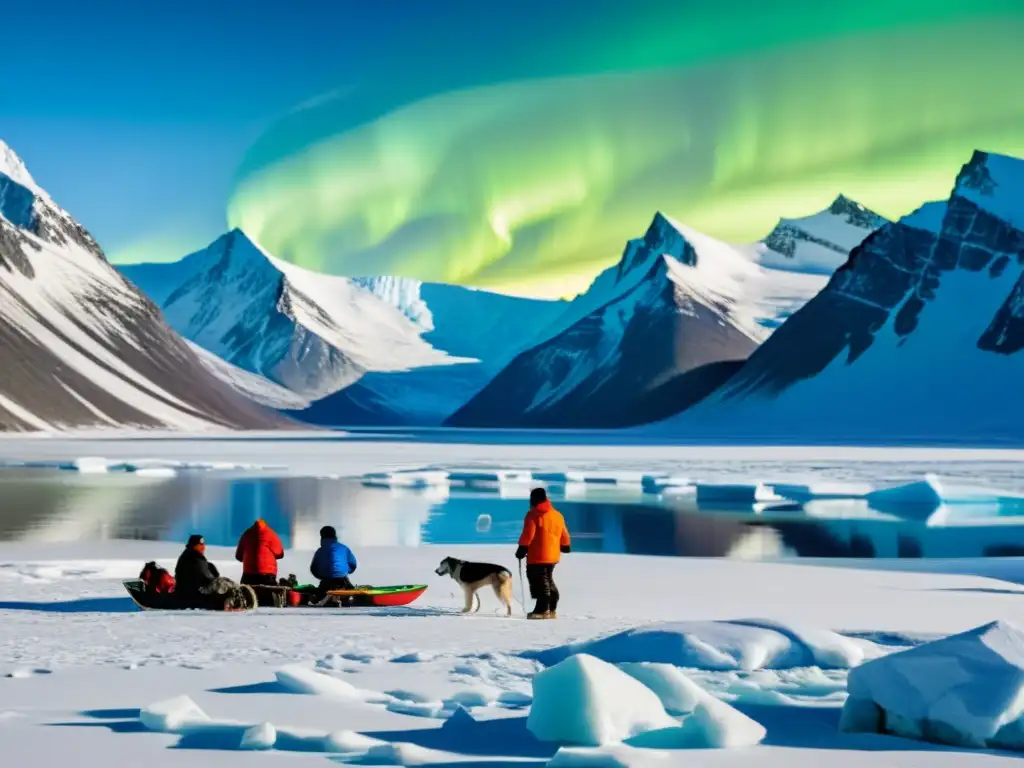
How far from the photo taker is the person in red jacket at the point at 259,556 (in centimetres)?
2183

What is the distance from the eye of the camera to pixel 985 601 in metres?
23.2

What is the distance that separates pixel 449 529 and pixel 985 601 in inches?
845

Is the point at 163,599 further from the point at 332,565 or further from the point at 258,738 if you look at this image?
the point at 258,738

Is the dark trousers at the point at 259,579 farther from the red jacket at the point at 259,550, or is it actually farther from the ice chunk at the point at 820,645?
the ice chunk at the point at 820,645

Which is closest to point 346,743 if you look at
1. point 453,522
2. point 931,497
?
point 453,522

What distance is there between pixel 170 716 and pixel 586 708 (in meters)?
3.58

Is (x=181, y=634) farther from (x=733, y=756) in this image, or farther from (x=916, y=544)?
(x=916, y=544)

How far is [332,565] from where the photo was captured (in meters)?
22.2

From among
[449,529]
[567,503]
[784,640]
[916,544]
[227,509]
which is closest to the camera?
[784,640]

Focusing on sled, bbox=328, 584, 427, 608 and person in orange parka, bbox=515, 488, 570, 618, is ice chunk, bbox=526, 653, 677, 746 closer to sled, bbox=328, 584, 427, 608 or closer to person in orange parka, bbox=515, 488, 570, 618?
person in orange parka, bbox=515, 488, 570, 618

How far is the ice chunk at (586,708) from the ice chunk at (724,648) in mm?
3369

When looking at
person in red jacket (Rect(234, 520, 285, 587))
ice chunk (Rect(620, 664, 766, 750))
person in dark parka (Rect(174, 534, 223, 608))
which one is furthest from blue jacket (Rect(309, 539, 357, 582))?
ice chunk (Rect(620, 664, 766, 750))

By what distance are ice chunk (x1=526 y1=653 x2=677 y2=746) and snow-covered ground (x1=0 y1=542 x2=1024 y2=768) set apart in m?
0.21

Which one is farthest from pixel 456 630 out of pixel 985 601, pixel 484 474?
pixel 484 474
